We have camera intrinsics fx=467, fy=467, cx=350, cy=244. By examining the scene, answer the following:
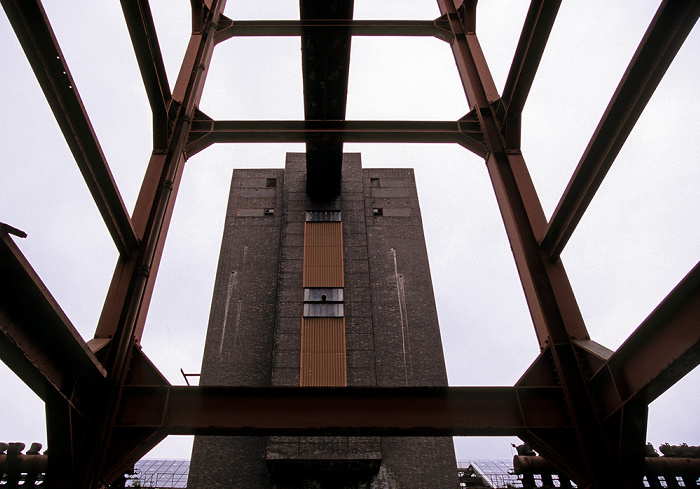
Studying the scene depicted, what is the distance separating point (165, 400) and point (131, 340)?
2.77 feet

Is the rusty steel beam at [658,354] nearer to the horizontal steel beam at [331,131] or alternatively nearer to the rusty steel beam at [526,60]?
the rusty steel beam at [526,60]

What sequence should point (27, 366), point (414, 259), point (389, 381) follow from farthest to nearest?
point (414, 259)
point (389, 381)
point (27, 366)

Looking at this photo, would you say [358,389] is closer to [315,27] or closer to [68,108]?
[68,108]

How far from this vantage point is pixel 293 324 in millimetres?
17297

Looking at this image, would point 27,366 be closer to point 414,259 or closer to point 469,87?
point 469,87

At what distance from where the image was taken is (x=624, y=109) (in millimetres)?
4965

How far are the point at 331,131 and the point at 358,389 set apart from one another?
504cm

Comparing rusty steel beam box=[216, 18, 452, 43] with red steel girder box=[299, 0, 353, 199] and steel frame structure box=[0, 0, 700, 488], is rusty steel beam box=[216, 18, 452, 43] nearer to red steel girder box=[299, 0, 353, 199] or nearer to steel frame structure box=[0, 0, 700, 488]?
red steel girder box=[299, 0, 353, 199]

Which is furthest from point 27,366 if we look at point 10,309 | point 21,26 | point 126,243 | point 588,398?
point 588,398

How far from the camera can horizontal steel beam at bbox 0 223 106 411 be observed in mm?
3750

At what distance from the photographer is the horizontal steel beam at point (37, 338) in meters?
3.75

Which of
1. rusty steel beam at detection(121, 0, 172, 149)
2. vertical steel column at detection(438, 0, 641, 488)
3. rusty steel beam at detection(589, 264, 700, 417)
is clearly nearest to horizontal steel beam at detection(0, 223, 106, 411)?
rusty steel beam at detection(121, 0, 172, 149)

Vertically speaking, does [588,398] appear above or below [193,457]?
below

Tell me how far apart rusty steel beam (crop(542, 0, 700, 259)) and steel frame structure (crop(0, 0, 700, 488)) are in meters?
0.01
